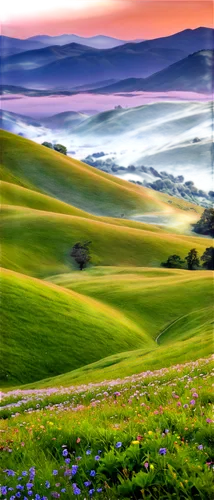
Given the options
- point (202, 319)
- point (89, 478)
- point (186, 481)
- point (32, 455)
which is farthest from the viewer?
point (202, 319)

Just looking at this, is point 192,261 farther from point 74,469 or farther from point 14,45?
point 74,469

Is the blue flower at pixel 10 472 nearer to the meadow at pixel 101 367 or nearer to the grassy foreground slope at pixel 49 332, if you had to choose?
the meadow at pixel 101 367

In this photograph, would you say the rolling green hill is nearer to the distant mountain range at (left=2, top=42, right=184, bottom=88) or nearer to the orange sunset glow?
the distant mountain range at (left=2, top=42, right=184, bottom=88)

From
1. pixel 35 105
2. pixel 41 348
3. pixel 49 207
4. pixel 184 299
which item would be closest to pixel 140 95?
pixel 35 105

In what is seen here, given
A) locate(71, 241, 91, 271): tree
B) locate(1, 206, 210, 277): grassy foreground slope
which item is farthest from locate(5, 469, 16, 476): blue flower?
locate(71, 241, 91, 271): tree

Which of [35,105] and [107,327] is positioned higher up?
[35,105]

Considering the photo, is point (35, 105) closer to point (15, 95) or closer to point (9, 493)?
point (15, 95)
